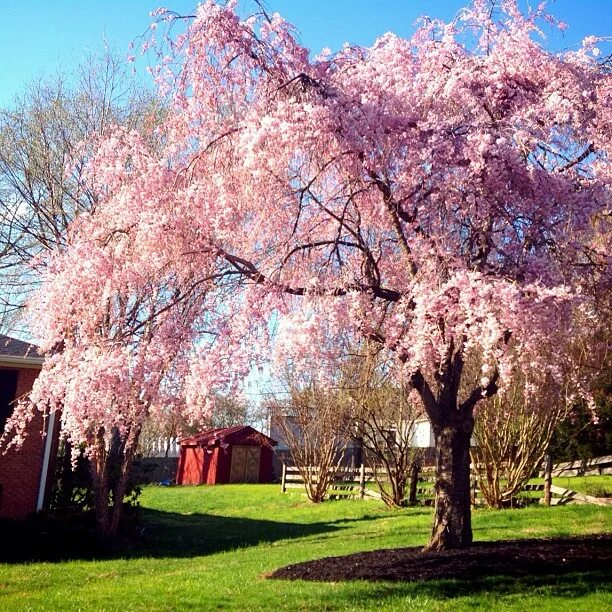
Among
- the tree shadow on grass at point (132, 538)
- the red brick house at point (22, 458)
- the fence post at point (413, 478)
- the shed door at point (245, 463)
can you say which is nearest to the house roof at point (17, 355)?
the red brick house at point (22, 458)

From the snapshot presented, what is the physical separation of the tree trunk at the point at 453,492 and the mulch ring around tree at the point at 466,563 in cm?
24

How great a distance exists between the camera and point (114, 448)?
16531mm

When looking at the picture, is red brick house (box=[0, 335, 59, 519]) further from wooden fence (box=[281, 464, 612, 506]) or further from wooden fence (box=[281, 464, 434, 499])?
wooden fence (box=[281, 464, 434, 499])

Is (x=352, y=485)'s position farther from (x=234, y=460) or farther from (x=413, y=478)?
(x=234, y=460)

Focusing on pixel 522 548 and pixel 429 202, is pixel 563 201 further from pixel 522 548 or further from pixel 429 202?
pixel 522 548

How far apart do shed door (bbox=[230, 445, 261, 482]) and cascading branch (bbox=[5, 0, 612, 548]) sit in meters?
30.3

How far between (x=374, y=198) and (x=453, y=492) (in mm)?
3866

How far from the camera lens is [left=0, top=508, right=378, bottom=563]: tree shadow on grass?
13727 millimetres

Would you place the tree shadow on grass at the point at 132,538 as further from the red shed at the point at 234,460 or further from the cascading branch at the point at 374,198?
the red shed at the point at 234,460

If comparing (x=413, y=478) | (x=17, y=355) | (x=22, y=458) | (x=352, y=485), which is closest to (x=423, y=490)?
(x=352, y=485)

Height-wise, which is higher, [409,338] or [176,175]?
[176,175]

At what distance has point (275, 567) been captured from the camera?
10203 mm

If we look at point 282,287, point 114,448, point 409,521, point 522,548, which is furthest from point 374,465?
point 282,287

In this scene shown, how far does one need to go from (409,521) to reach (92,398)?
10048 millimetres
